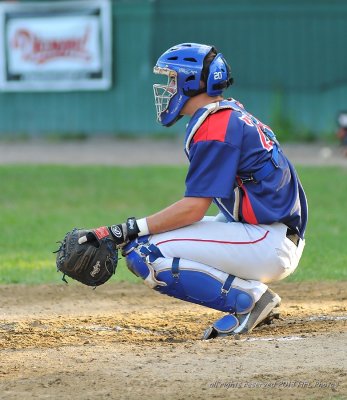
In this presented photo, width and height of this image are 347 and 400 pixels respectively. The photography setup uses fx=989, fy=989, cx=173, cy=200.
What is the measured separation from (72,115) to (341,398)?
1550 cm

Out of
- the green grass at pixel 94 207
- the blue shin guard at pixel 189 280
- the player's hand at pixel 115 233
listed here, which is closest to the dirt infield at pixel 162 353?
the blue shin guard at pixel 189 280

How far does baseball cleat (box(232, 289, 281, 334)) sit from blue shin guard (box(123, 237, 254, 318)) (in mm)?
40

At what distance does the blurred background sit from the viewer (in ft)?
60.3

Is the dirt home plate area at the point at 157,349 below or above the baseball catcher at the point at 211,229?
below

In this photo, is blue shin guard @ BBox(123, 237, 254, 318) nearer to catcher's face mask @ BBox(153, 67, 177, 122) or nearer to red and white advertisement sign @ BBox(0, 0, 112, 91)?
catcher's face mask @ BBox(153, 67, 177, 122)

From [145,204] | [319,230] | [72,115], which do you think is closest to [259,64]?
[72,115]

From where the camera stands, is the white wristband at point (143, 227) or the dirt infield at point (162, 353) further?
the white wristband at point (143, 227)

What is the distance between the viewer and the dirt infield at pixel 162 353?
171 inches

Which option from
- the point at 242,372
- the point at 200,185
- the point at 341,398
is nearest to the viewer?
the point at 341,398

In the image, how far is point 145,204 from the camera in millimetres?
13195

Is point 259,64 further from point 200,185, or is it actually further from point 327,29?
point 200,185

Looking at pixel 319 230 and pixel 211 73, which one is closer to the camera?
pixel 211 73

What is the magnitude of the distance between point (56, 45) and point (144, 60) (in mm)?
1705

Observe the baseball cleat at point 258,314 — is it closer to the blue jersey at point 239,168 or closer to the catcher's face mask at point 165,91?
the blue jersey at point 239,168
